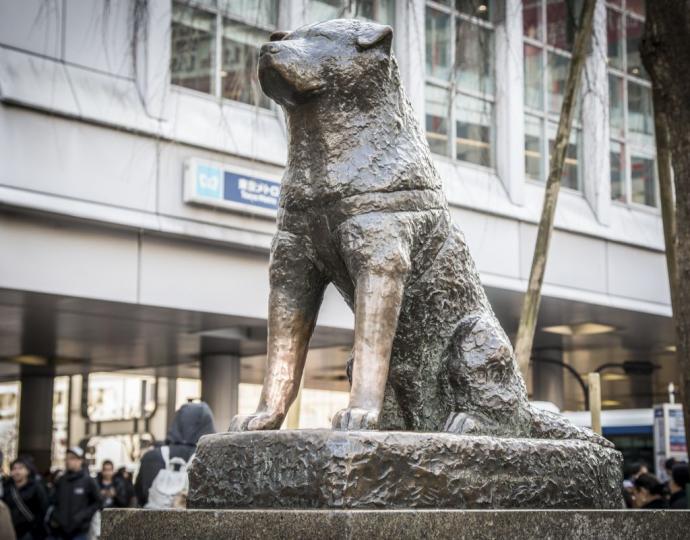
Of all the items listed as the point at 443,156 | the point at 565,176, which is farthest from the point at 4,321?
the point at 565,176

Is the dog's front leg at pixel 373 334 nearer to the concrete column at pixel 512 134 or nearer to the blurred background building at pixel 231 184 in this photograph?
the blurred background building at pixel 231 184

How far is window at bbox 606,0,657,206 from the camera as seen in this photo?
20391 mm

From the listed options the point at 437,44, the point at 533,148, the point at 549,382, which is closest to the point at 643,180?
the point at 533,148

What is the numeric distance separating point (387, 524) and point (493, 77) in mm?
Result: 13628

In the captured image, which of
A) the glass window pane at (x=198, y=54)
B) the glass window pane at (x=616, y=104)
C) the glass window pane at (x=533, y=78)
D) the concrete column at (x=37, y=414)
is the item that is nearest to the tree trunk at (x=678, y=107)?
the glass window pane at (x=198, y=54)

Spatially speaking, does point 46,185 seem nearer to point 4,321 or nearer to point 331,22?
point 4,321

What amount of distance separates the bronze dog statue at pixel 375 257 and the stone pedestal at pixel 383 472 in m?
0.17

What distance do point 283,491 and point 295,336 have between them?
68cm

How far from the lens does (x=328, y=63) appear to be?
3.91 m

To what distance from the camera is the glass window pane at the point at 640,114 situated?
21.1 meters

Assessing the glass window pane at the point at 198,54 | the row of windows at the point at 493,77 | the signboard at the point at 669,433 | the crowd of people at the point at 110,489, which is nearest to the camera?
the crowd of people at the point at 110,489

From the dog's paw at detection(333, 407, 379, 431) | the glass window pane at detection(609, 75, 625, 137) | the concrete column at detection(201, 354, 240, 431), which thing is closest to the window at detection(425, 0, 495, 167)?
the glass window pane at detection(609, 75, 625, 137)

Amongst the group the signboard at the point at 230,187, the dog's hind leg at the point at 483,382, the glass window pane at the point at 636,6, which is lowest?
the dog's hind leg at the point at 483,382

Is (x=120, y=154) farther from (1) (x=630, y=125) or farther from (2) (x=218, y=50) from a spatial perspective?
(1) (x=630, y=125)
